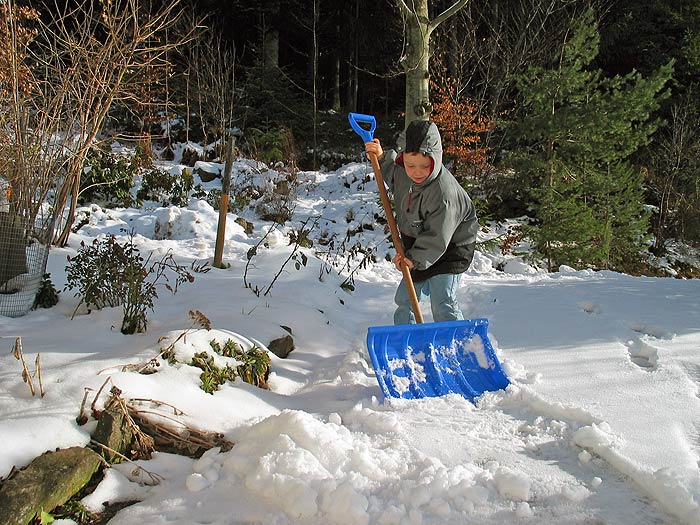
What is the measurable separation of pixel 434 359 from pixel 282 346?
3.43 feet

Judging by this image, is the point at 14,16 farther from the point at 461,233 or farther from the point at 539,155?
the point at 539,155

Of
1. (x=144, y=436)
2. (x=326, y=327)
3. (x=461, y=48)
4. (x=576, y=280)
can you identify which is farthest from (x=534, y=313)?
(x=461, y=48)

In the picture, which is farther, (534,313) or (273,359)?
(534,313)

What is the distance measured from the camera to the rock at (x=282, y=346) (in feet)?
10.9

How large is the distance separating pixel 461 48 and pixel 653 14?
6.05 m

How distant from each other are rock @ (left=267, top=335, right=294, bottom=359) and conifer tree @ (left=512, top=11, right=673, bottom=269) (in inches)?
236

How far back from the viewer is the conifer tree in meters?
8.18

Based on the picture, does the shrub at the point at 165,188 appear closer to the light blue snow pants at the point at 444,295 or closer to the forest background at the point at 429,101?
the forest background at the point at 429,101

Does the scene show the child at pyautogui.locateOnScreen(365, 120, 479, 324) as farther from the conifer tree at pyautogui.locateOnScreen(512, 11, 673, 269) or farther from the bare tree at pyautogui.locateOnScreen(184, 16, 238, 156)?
the bare tree at pyautogui.locateOnScreen(184, 16, 238, 156)

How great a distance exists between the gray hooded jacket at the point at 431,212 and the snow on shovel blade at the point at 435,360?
41 centimetres

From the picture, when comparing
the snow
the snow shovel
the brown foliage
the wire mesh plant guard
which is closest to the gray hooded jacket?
the snow shovel

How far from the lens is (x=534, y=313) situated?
4273 millimetres

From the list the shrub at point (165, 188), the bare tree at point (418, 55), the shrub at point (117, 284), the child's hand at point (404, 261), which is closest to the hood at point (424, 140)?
the child's hand at point (404, 261)

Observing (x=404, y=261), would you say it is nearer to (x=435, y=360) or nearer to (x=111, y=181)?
(x=435, y=360)
